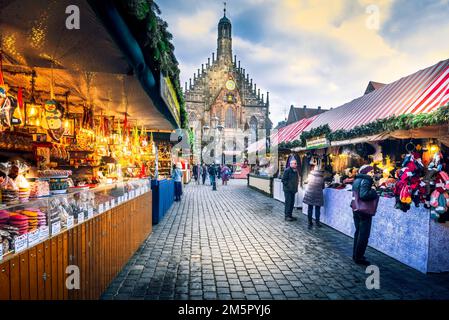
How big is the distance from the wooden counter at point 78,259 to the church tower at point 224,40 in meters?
51.9

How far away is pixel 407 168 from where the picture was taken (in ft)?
15.4

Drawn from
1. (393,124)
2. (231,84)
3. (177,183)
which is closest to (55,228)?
(393,124)

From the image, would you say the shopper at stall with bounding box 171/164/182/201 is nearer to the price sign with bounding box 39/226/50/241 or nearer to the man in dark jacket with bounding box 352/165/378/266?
the man in dark jacket with bounding box 352/165/378/266

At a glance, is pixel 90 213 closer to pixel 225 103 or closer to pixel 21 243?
pixel 21 243

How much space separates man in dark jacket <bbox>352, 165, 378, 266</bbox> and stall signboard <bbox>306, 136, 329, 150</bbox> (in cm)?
391

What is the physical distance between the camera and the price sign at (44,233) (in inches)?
91.8

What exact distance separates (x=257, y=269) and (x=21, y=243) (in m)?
3.53

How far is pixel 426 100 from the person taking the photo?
5.58 metres

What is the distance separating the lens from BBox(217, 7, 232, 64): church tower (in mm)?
52838

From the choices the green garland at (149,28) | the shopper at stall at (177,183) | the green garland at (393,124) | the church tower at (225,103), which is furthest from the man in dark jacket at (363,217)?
the church tower at (225,103)

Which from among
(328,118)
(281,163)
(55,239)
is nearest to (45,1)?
(55,239)

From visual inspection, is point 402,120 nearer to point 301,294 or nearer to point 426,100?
point 426,100

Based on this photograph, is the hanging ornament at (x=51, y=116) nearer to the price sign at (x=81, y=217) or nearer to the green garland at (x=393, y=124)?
the price sign at (x=81, y=217)

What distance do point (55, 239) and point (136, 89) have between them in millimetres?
3098
